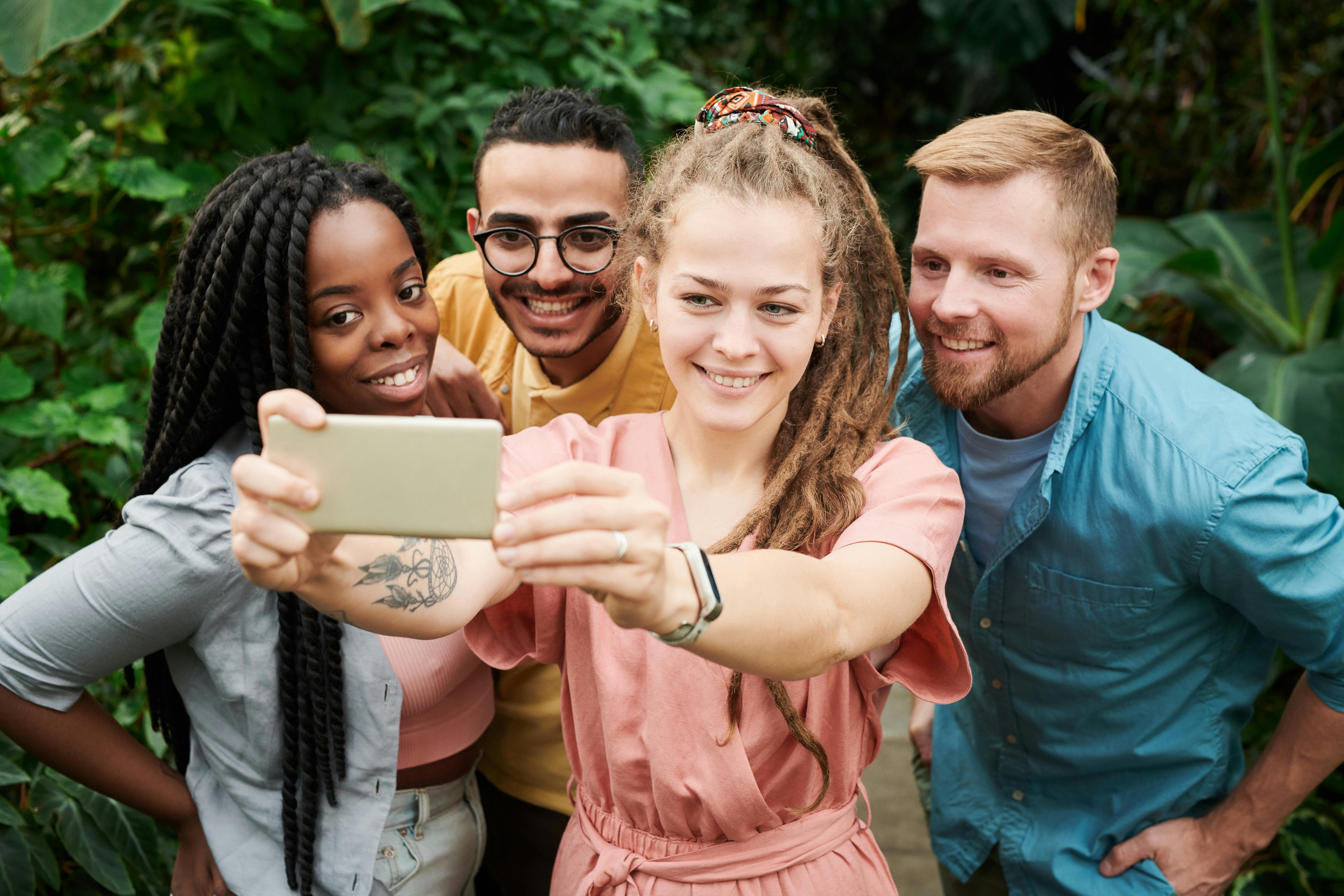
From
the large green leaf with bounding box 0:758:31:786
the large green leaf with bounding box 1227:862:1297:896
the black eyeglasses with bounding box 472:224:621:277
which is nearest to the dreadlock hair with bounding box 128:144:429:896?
the black eyeglasses with bounding box 472:224:621:277

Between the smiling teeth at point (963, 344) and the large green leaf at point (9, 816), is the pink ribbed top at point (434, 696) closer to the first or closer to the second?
the large green leaf at point (9, 816)

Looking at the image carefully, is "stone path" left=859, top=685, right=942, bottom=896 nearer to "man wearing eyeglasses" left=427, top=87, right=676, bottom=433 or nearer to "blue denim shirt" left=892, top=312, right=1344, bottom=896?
"blue denim shirt" left=892, top=312, right=1344, bottom=896

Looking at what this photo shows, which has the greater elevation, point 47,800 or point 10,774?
point 10,774

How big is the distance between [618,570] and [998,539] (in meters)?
1.22

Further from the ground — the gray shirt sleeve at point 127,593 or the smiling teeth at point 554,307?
the smiling teeth at point 554,307

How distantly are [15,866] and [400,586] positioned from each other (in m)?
1.24

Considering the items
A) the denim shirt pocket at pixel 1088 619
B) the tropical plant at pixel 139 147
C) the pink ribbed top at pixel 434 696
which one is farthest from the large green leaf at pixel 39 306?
the denim shirt pocket at pixel 1088 619

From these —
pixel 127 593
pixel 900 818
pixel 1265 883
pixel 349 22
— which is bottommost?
pixel 900 818

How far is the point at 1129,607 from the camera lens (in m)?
1.94

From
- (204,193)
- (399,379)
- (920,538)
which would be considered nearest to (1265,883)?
(920,538)

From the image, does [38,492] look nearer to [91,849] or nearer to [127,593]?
[91,849]

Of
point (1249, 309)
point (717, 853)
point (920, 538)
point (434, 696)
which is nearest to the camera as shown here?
point (920, 538)

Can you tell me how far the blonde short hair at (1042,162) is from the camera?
1.84 metres

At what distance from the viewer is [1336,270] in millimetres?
3102
